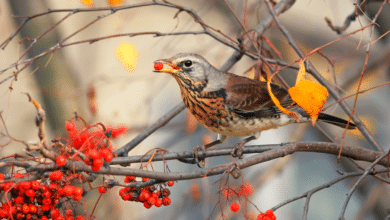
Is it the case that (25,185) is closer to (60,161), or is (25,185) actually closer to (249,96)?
(60,161)

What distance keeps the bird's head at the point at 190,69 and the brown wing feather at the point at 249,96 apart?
6.2 inches

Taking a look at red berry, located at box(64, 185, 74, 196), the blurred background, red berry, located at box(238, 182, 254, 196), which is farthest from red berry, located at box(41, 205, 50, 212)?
the blurred background

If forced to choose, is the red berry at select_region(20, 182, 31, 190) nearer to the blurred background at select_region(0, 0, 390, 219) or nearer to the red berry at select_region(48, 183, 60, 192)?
the red berry at select_region(48, 183, 60, 192)

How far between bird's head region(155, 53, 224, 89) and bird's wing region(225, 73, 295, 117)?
0.16 m

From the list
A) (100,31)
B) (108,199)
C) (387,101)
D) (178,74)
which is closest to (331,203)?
(387,101)

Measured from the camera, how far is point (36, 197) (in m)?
1.25

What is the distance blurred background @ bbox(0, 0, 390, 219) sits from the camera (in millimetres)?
3211

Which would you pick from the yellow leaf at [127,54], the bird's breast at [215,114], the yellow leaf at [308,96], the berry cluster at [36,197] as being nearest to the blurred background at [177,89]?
the yellow leaf at [127,54]

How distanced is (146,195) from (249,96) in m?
1.12

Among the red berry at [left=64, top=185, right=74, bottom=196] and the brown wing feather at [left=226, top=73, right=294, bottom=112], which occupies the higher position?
the brown wing feather at [left=226, top=73, right=294, bottom=112]

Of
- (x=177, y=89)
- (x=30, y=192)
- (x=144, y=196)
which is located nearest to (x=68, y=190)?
(x=30, y=192)

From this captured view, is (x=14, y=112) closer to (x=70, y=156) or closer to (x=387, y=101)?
(x=70, y=156)

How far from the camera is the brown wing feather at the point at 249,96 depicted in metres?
2.27

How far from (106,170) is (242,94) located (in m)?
1.38
